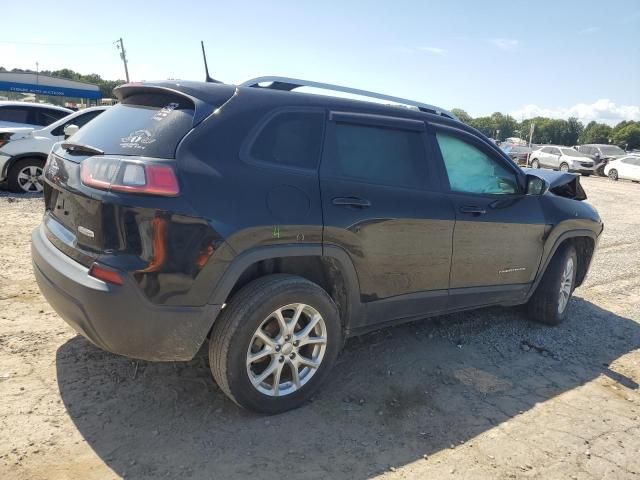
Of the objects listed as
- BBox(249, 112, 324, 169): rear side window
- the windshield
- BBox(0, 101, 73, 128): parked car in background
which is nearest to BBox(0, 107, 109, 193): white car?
BBox(0, 101, 73, 128): parked car in background

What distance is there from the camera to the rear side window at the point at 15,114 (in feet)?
32.5

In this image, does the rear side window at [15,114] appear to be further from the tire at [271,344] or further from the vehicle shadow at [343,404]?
the tire at [271,344]

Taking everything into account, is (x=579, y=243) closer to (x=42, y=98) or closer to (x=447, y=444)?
(x=447, y=444)

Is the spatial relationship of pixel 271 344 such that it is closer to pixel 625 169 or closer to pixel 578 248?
pixel 578 248

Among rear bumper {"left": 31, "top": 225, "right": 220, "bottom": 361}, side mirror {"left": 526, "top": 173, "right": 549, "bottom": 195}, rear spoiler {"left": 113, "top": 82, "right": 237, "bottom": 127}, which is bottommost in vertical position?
rear bumper {"left": 31, "top": 225, "right": 220, "bottom": 361}

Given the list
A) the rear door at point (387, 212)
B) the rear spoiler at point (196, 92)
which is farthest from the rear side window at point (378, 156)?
the rear spoiler at point (196, 92)

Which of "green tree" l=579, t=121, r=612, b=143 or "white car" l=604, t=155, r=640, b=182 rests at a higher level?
"green tree" l=579, t=121, r=612, b=143

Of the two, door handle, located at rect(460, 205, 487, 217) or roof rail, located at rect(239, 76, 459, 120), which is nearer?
roof rail, located at rect(239, 76, 459, 120)

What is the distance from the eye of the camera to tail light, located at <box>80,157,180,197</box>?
2.51 meters

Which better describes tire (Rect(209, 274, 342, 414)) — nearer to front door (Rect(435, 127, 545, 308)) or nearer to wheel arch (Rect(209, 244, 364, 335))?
wheel arch (Rect(209, 244, 364, 335))

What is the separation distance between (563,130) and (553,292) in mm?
132704

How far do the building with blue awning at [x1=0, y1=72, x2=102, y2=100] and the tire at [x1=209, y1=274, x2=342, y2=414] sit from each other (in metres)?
44.8

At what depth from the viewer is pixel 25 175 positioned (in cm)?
946

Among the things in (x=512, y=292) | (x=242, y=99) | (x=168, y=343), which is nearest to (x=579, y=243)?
(x=512, y=292)
